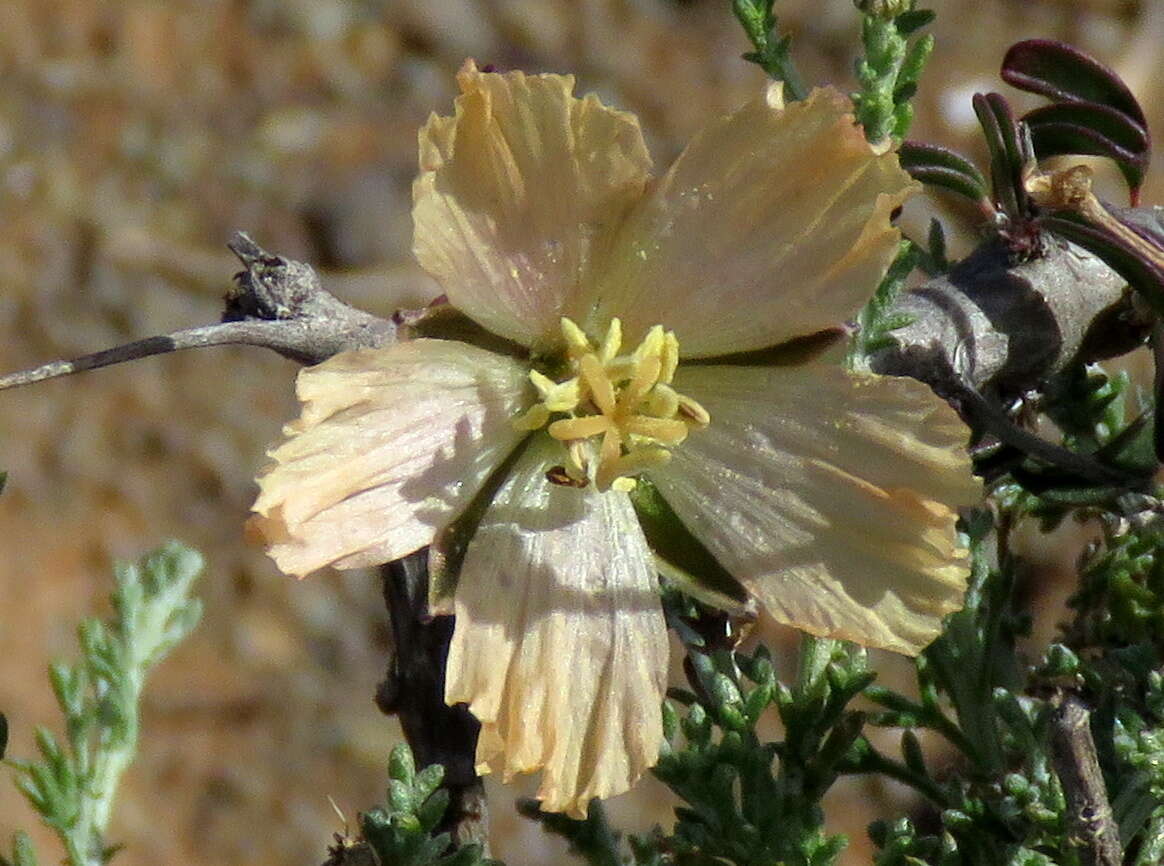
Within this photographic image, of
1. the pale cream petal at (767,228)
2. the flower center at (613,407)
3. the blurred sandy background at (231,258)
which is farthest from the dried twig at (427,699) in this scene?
the blurred sandy background at (231,258)

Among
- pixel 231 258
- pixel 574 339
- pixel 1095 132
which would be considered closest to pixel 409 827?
pixel 574 339

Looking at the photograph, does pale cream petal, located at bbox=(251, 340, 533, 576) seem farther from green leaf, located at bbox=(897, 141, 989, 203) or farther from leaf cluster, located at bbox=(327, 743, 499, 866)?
green leaf, located at bbox=(897, 141, 989, 203)

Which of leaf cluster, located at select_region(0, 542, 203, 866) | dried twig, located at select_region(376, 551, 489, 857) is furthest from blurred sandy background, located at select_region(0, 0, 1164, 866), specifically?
dried twig, located at select_region(376, 551, 489, 857)

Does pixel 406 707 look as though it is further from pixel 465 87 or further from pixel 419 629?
pixel 465 87

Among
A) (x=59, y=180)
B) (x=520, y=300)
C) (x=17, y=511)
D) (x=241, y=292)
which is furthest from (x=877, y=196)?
(x=59, y=180)

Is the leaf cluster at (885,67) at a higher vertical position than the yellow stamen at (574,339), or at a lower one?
higher

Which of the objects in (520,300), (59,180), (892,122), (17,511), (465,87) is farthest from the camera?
(59,180)

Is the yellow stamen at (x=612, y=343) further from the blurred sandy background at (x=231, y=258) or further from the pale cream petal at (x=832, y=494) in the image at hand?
the blurred sandy background at (x=231, y=258)

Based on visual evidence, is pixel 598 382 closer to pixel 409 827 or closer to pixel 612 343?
pixel 612 343
